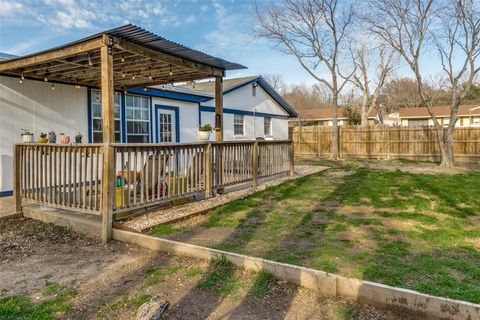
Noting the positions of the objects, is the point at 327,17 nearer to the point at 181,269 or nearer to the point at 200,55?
the point at 200,55

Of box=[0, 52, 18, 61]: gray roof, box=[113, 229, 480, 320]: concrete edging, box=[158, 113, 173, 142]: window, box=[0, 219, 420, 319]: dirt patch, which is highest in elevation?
box=[0, 52, 18, 61]: gray roof

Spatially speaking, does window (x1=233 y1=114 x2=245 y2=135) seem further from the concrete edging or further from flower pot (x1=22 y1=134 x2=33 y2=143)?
the concrete edging

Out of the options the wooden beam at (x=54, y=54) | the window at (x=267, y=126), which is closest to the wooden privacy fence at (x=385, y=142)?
the window at (x=267, y=126)

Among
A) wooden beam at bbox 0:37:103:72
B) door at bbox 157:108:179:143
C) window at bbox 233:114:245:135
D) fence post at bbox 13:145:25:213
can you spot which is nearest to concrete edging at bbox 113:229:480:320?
wooden beam at bbox 0:37:103:72

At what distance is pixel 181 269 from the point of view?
379cm

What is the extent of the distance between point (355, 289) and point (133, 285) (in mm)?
2042

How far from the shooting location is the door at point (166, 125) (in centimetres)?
1074

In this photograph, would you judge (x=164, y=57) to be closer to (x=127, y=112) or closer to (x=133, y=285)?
(x=127, y=112)

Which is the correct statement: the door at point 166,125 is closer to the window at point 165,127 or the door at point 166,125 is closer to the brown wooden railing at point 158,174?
the window at point 165,127

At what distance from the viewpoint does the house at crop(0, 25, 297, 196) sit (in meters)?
6.02

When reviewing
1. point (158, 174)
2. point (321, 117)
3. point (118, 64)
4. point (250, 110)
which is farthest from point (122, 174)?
point (321, 117)

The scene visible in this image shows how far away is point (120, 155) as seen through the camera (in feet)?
19.6

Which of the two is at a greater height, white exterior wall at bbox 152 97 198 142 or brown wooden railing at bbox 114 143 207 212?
white exterior wall at bbox 152 97 198 142

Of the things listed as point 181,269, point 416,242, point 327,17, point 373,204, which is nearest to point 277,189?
point 373,204
